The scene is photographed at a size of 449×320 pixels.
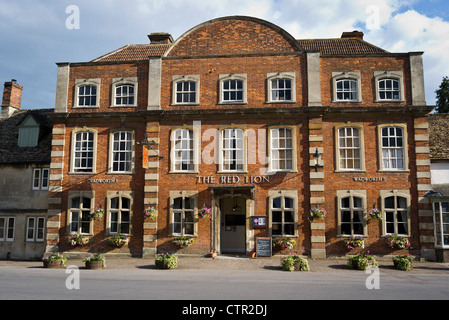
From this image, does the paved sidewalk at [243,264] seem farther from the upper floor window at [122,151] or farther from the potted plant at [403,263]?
the upper floor window at [122,151]

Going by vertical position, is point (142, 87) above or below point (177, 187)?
above

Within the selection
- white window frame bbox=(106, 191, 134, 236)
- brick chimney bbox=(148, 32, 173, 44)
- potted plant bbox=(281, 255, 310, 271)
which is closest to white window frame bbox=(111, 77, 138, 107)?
white window frame bbox=(106, 191, 134, 236)

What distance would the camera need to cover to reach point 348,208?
18188 millimetres

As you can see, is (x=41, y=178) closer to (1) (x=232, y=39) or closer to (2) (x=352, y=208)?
(1) (x=232, y=39)

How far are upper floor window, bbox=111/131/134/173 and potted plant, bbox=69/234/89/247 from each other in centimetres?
394

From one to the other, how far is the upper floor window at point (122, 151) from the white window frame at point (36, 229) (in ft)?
17.9

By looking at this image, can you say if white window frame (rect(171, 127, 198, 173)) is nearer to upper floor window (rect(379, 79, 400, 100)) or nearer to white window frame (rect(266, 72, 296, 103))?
white window frame (rect(266, 72, 296, 103))

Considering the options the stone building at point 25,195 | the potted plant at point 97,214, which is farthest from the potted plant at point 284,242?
the stone building at point 25,195

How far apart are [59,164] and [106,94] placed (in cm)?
474

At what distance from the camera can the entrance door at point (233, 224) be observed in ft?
67.7

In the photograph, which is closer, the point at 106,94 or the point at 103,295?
the point at 103,295

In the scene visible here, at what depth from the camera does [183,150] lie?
19.4 meters
